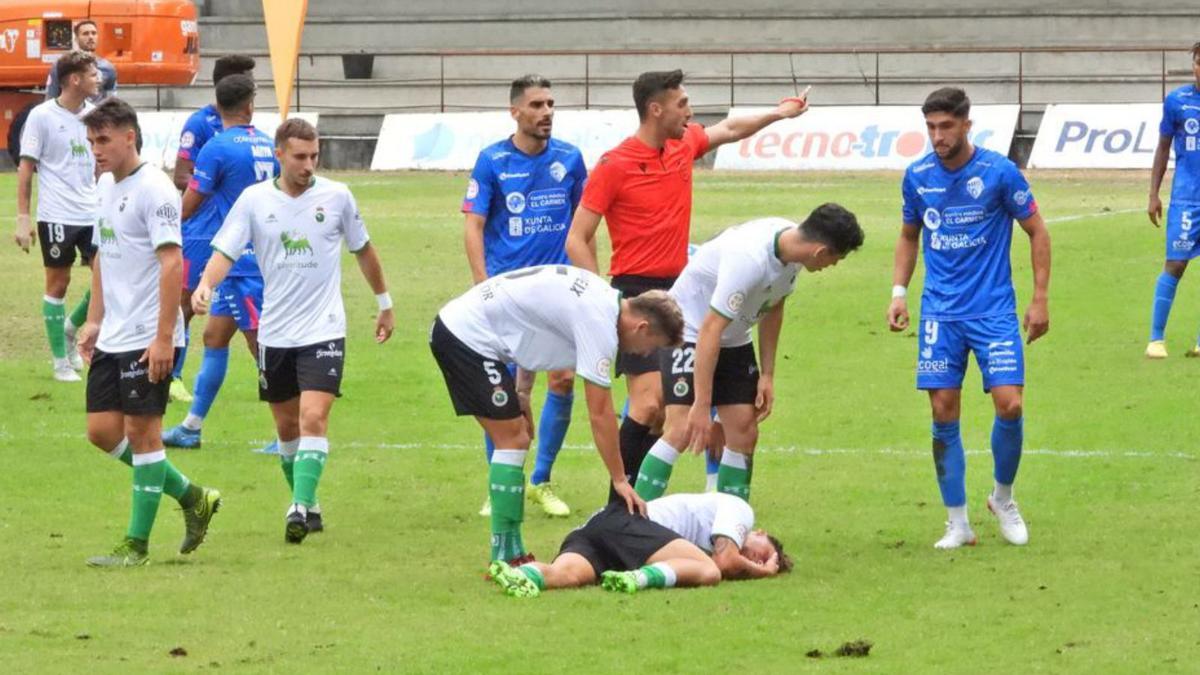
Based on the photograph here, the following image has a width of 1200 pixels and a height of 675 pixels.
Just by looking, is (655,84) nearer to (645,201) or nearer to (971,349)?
(645,201)

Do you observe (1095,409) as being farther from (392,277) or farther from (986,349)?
(392,277)

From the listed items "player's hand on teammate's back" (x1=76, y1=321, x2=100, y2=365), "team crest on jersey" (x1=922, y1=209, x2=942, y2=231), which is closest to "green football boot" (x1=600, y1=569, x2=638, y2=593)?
"team crest on jersey" (x1=922, y1=209, x2=942, y2=231)

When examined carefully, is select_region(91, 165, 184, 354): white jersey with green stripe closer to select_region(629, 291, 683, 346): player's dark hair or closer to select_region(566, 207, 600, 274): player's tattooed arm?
A: select_region(566, 207, 600, 274): player's tattooed arm

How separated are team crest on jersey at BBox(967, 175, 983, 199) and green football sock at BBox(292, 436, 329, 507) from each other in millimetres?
3300

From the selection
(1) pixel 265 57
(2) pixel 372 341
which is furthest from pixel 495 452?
(1) pixel 265 57

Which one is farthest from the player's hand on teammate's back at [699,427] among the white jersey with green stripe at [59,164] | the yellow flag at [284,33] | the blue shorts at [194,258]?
the yellow flag at [284,33]

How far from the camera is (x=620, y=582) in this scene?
29.1 ft

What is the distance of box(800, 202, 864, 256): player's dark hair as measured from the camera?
30.0 ft

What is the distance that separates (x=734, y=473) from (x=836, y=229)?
1.63 metres

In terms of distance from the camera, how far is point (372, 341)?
59.6 ft

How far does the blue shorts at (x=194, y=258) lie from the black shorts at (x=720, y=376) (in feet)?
14.3

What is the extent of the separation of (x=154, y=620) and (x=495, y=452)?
5.60 ft

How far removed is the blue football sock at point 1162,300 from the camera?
53.5ft

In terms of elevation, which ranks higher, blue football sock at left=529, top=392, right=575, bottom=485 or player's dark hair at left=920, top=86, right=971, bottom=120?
player's dark hair at left=920, top=86, right=971, bottom=120
